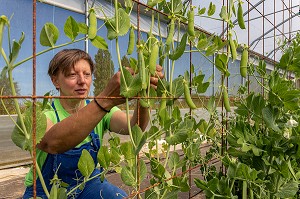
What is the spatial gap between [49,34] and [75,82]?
0.29 metres

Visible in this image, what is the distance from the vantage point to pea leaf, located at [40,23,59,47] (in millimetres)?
411

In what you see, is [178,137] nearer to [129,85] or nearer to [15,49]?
[129,85]

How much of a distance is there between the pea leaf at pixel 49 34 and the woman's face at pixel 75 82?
0.28 metres

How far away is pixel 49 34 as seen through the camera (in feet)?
1.36

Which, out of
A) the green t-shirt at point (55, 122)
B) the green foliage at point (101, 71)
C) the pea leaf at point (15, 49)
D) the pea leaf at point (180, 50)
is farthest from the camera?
the green foliage at point (101, 71)

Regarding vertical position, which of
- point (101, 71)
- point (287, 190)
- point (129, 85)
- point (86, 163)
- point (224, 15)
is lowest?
point (287, 190)

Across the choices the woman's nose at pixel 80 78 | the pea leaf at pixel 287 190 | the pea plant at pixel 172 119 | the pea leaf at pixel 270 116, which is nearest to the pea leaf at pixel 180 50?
the pea plant at pixel 172 119

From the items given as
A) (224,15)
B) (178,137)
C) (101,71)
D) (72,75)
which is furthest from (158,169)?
(101,71)

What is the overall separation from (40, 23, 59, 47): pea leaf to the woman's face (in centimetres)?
28

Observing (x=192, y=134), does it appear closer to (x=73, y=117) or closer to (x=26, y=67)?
(x=73, y=117)

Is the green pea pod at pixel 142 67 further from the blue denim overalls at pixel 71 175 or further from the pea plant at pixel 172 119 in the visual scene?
the blue denim overalls at pixel 71 175

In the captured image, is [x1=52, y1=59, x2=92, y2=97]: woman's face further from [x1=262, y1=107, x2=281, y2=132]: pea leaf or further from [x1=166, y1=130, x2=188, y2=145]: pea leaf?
[x1=262, y1=107, x2=281, y2=132]: pea leaf

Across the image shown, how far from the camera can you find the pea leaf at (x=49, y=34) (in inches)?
16.2

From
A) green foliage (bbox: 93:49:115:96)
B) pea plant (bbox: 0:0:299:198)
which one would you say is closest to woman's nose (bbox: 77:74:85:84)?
pea plant (bbox: 0:0:299:198)
